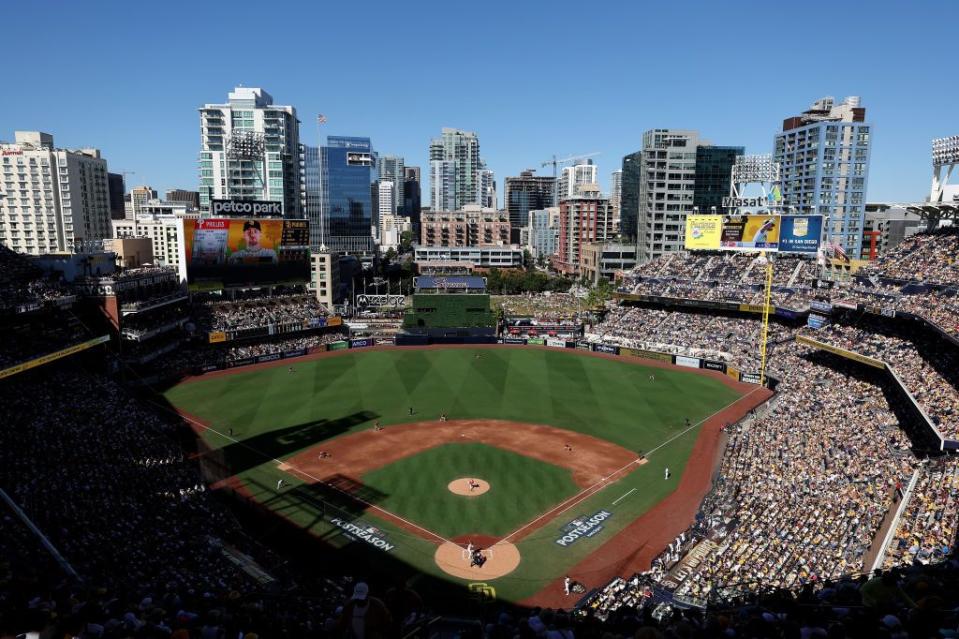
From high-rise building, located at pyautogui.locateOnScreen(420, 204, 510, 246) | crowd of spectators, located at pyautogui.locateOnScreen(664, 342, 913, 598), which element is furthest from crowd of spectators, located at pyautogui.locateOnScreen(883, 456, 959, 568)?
high-rise building, located at pyautogui.locateOnScreen(420, 204, 510, 246)

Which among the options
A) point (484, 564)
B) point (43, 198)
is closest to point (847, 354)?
point (484, 564)

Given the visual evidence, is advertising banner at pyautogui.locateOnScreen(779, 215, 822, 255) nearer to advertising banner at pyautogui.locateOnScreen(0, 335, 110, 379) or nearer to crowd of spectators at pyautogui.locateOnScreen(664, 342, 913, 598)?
crowd of spectators at pyautogui.locateOnScreen(664, 342, 913, 598)

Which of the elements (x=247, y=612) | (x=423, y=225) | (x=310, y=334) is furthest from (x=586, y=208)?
(x=247, y=612)

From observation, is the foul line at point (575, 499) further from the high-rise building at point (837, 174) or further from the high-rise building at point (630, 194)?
the high-rise building at point (630, 194)

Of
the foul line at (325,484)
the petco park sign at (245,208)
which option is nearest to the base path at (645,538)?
the foul line at (325,484)

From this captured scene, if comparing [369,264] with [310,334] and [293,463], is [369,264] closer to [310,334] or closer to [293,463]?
[310,334]
